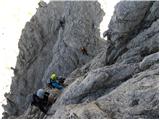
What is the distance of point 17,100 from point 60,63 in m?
10.0

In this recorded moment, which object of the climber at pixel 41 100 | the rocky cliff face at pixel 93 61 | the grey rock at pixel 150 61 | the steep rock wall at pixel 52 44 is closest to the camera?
the rocky cliff face at pixel 93 61

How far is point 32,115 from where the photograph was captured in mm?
30750

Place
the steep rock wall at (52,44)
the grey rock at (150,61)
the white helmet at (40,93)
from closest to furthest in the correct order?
the grey rock at (150,61) < the white helmet at (40,93) < the steep rock wall at (52,44)

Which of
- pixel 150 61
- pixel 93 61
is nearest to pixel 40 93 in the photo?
pixel 150 61

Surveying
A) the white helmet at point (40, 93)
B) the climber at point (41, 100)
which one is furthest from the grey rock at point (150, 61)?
the climber at point (41, 100)

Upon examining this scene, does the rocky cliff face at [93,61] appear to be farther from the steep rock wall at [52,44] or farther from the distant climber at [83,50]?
the distant climber at [83,50]

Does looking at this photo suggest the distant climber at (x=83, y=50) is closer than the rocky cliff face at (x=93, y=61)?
No

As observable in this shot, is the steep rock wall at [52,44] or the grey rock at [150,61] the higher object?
the steep rock wall at [52,44]

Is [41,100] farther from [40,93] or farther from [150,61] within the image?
[150,61]

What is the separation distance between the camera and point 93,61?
112ft

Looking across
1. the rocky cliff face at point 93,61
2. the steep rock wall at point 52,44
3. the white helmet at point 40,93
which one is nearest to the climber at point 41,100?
the white helmet at point 40,93

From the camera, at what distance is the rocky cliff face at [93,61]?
1823cm

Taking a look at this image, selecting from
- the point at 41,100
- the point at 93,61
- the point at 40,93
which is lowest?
the point at 41,100

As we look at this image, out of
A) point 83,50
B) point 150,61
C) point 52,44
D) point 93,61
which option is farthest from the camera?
point 52,44
